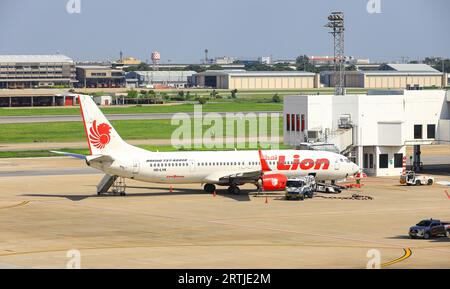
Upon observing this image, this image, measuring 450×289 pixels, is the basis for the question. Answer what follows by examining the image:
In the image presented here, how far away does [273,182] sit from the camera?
299ft

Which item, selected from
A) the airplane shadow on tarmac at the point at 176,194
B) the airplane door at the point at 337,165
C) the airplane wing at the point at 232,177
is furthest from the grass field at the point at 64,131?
the airplane door at the point at 337,165

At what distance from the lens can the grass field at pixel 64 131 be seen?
170m

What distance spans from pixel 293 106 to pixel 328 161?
19562 millimetres

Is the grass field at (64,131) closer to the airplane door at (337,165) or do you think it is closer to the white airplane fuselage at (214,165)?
the white airplane fuselage at (214,165)

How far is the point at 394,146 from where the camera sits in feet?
363

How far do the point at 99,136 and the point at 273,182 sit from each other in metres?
16.5

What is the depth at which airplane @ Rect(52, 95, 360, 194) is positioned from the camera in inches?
3516

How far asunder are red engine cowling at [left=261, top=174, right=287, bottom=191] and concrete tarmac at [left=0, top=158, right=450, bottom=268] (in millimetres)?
965

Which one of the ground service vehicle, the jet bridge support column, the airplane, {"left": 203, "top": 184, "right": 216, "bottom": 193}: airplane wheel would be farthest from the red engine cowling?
the jet bridge support column

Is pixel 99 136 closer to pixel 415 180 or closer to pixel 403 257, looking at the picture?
pixel 415 180

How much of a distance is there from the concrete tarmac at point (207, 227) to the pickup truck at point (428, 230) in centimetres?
68

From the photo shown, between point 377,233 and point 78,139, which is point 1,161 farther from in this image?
point 377,233

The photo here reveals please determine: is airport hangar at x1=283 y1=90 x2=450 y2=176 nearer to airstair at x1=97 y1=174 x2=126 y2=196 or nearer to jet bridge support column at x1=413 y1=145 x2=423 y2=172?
jet bridge support column at x1=413 y1=145 x2=423 y2=172
